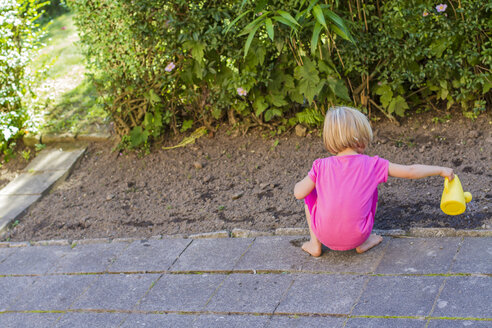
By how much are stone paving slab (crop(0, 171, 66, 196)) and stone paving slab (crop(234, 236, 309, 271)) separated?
261 cm

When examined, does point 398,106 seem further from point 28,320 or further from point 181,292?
point 28,320

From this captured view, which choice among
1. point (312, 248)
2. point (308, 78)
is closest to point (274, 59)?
point (308, 78)

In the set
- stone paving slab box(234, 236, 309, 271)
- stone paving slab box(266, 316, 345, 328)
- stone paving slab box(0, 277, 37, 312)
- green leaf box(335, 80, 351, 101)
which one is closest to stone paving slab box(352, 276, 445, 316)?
stone paving slab box(266, 316, 345, 328)

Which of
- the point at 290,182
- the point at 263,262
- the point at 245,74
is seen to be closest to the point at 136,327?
the point at 263,262

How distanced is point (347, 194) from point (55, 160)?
369 cm

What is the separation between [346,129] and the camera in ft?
10.1

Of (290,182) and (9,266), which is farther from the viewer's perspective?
(290,182)

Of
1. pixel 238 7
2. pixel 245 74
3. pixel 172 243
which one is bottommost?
pixel 172 243

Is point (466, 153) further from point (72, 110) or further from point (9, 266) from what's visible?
point (72, 110)

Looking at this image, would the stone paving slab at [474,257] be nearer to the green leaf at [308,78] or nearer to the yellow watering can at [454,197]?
the yellow watering can at [454,197]

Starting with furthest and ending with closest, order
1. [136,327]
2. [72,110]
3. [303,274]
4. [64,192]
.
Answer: [72,110], [64,192], [303,274], [136,327]

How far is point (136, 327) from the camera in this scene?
2.98m

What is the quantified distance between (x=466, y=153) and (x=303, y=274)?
6.16 feet

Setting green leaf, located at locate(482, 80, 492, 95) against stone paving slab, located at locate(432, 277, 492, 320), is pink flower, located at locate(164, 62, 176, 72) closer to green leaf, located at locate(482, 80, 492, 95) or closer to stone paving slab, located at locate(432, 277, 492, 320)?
green leaf, located at locate(482, 80, 492, 95)
